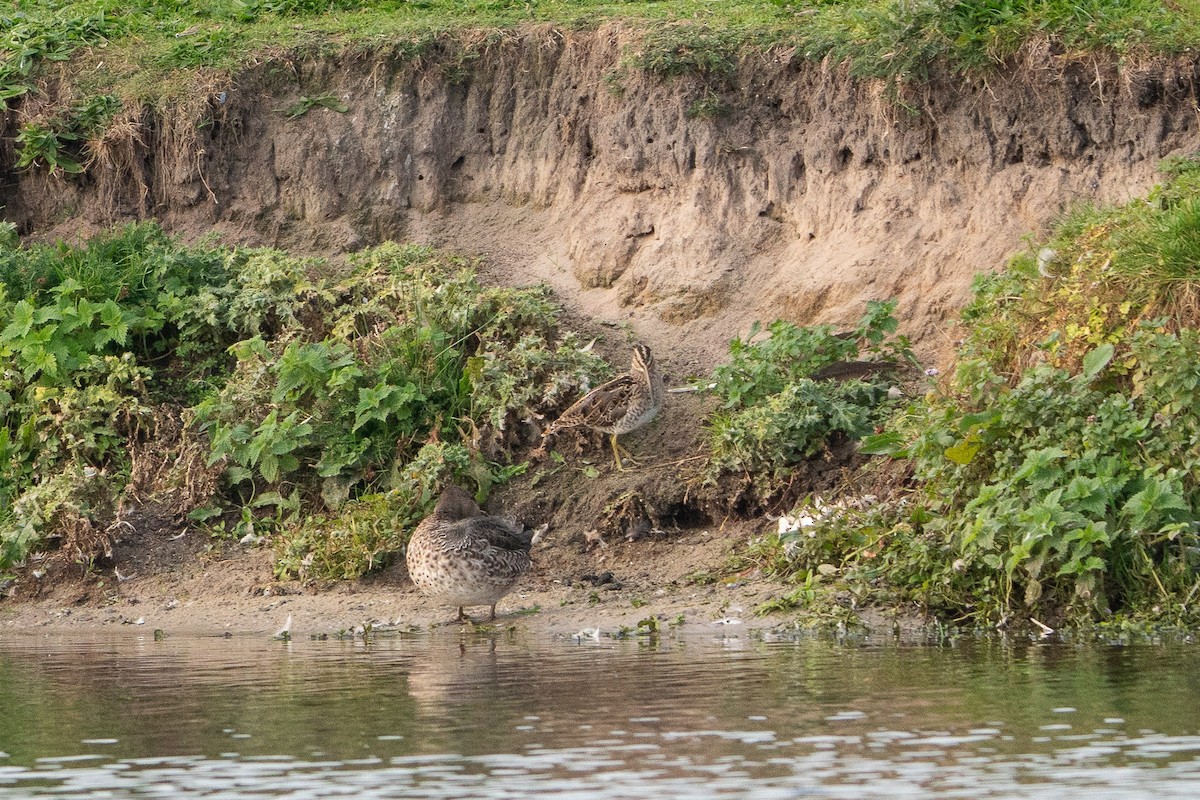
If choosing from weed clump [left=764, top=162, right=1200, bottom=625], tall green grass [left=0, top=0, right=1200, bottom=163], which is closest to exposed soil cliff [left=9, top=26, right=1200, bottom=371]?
tall green grass [left=0, top=0, right=1200, bottom=163]

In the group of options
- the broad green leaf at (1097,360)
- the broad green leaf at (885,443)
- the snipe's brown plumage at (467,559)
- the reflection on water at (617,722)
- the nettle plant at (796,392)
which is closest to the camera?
the reflection on water at (617,722)

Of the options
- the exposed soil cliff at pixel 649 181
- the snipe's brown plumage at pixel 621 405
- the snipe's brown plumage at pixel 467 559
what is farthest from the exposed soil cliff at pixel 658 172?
the snipe's brown plumage at pixel 467 559

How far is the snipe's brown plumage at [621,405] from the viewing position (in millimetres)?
11789

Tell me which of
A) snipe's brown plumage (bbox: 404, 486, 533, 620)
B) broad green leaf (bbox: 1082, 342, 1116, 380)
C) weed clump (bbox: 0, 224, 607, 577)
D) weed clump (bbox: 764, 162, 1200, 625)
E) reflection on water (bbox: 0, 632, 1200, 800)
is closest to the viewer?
reflection on water (bbox: 0, 632, 1200, 800)

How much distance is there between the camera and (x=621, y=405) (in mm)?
11812

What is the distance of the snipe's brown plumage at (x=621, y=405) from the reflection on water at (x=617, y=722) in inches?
104

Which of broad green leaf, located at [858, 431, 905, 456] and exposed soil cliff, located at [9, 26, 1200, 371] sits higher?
exposed soil cliff, located at [9, 26, 1200, 371]

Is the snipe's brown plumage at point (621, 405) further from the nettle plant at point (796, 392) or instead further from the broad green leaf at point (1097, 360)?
the broad green leaf at point (1097, 360)

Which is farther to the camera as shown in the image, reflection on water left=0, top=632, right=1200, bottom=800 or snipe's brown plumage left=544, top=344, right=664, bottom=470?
snipe's brown plumage left=544, top=344, right=664, bottom=470

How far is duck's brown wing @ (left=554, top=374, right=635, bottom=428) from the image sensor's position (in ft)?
38.7

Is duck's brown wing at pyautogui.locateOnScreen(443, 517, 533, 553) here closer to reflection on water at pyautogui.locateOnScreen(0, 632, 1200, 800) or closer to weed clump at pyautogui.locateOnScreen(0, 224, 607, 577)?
reflection on water at pyautogui.locateOnScreen(0, 632, 1200, 800)

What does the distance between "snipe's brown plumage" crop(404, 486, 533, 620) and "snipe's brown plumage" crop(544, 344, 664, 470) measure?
4.53ft

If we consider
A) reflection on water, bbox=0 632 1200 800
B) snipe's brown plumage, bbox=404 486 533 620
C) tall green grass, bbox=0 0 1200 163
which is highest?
tall green grass, bbox=0 0 1200 163

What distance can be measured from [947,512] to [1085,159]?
3.99 m
